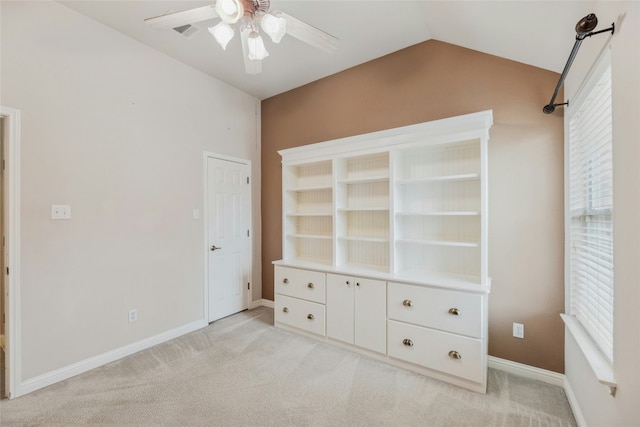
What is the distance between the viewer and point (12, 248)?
2010 millimetres

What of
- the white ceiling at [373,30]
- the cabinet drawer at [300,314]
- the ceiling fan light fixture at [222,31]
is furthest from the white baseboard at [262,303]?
the ceiling fan light fixture at [222,31]

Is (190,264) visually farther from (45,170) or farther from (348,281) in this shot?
(348,281)

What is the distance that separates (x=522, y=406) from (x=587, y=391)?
446mm

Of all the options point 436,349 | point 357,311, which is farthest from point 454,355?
point 357,311

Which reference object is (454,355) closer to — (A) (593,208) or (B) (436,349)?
(B) (436,349)

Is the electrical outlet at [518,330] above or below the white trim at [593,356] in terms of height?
below

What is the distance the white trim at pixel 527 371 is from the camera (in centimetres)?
216

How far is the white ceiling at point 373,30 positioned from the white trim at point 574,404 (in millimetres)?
2207

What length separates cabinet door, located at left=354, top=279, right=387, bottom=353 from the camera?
2.50 m

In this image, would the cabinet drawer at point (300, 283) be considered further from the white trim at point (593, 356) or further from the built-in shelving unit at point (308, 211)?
the white trim at point (593, 356)

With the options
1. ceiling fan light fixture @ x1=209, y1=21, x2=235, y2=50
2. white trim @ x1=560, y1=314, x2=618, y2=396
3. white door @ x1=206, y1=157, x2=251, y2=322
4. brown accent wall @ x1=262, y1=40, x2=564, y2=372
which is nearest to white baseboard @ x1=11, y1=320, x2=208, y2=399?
white door @ x1=206, y1=157, x2=251, y2=322

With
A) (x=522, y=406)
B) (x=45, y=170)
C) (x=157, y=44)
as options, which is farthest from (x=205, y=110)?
(x=522, y=406)

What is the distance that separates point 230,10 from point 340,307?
2.50m

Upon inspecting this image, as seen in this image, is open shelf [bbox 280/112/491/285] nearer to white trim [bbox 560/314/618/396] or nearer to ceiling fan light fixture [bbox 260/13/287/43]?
white trim [bbox 560/314/618/396]
